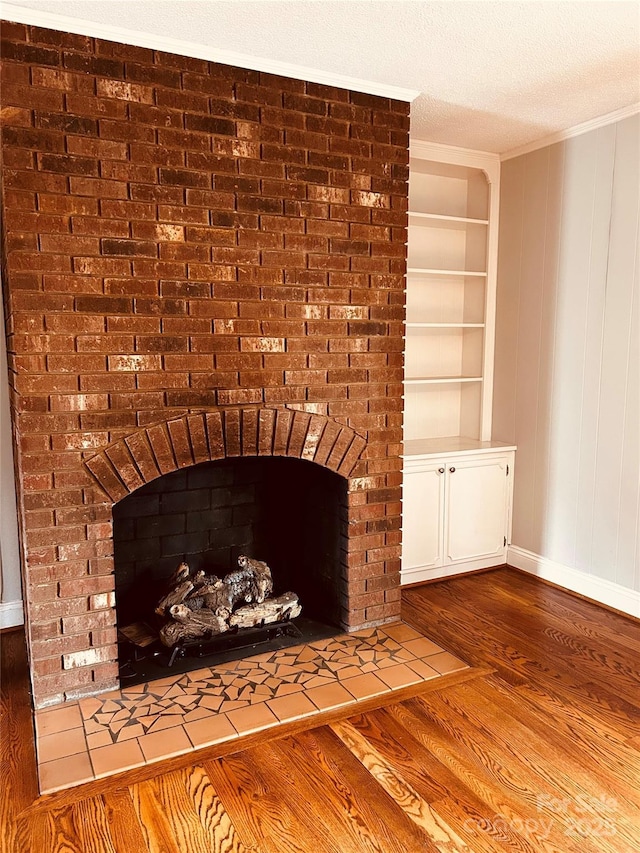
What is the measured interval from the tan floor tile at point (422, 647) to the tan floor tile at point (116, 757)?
3.98 ft

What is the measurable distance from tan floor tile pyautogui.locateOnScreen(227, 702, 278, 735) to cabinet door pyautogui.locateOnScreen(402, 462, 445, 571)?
54.0 inches

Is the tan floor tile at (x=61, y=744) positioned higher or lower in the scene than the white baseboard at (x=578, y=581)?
lower

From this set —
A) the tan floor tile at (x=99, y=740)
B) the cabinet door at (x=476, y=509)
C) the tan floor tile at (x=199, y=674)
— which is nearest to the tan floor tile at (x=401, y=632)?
the cabinet door at (x=476, y=509)

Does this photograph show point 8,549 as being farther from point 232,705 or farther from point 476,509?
point 476,509

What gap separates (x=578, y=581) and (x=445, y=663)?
1.18 metres

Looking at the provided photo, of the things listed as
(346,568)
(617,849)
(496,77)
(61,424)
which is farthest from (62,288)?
(617,849)

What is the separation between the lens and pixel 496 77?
8.93 ft

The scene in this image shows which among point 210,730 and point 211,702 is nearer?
point 210,730

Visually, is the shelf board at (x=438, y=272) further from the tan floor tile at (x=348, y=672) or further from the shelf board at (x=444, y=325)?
the tan floor tile at (x=348, y=672)

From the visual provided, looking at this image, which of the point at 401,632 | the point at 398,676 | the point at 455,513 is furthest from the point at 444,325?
the point at 398,676

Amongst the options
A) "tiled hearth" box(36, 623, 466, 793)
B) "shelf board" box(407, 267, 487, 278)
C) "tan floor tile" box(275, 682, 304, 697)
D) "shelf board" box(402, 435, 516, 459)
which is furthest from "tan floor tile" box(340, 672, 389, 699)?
"shelf board" box(407, 267, 487, 278)

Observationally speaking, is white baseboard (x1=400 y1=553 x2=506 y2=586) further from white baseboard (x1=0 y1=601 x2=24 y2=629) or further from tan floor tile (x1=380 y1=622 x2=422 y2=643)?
white baseboard (x1=0 y1=601 x2=24 y2=629)

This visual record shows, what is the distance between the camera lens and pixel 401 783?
202 centimetres

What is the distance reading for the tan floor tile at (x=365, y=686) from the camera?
2.51m
